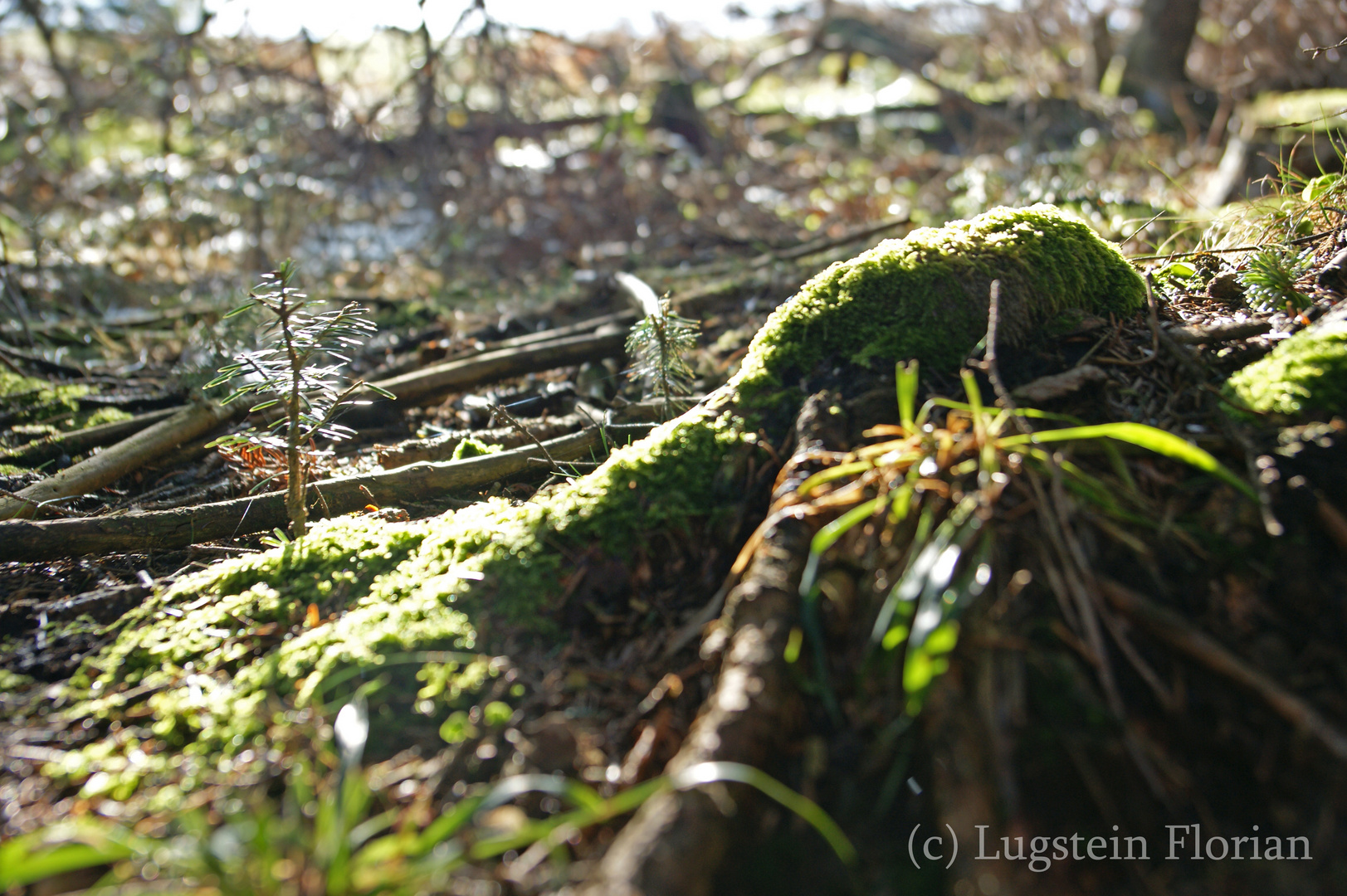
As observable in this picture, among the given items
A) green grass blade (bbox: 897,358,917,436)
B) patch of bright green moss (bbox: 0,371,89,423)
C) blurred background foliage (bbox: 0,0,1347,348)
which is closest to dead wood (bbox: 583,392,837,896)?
green grass blade (bbox: 897,358,917,436)

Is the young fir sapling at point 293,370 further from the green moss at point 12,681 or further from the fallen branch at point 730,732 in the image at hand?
the fallen branch at point 730,732

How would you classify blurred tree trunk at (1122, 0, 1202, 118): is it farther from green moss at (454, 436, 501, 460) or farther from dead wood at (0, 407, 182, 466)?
dead wood at (0, 407, 182, 466)

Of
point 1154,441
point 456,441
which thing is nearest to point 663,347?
point 456,441

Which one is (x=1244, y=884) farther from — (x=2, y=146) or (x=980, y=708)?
(x=2, y=146)

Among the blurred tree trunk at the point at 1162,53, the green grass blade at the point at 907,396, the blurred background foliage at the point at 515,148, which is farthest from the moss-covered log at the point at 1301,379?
the blurred tree trunk at the point at 1162,53

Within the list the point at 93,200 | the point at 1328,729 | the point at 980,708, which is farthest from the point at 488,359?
the point at 93,200
